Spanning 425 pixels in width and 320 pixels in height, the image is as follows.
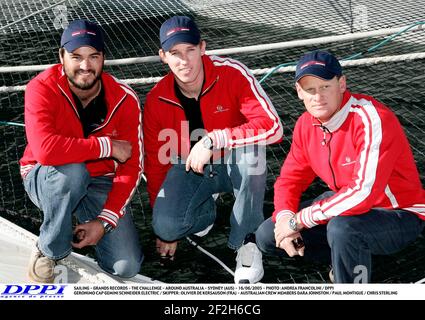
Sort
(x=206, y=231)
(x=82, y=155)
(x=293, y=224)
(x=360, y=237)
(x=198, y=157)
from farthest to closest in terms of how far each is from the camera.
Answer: (x=206, y=231) → (x=198, y=157) → (x=82, y=155) → (x=293, y=224) → (x=360, y=237)

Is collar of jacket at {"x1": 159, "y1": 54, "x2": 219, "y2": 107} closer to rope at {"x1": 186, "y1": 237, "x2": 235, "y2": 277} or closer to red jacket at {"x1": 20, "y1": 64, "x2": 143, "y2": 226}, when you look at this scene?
red jacket at {"x1": 20, "y1": 64, "x2": 143, "y2": 226}

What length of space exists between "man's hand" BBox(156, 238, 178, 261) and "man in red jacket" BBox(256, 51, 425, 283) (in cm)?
71

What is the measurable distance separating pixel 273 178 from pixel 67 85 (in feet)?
5.43

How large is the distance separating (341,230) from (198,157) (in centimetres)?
85

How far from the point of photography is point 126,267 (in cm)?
354

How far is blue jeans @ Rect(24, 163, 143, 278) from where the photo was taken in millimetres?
3319

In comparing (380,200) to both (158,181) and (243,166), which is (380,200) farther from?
(158,181)

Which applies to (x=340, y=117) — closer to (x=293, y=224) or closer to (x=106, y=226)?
(x=293, y=224)

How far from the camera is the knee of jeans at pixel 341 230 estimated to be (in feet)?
9.80

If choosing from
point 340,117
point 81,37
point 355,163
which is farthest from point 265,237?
point 81,37

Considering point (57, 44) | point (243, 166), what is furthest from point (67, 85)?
point (57, 44)

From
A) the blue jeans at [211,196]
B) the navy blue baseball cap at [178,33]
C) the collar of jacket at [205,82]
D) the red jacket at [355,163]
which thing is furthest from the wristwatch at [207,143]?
the navy blue baseball cap at [178,33]

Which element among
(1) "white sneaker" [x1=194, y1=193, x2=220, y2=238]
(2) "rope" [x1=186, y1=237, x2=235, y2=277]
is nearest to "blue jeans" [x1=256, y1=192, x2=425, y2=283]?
(2) "rope" [x1=186, y1=237, x2=235, y2=277]

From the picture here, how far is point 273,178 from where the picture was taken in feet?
15.0
